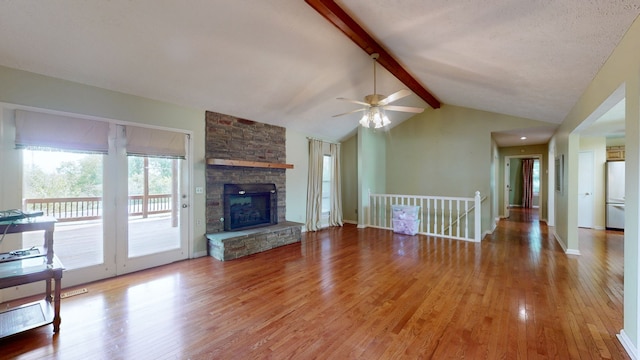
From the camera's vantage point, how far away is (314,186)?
258 inches

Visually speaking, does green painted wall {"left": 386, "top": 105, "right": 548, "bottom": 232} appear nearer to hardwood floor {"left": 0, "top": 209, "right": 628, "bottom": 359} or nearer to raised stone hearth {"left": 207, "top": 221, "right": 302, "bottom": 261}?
hardwood floor {"left": 0, "top": 209, "right": 628, "bottom": 359}

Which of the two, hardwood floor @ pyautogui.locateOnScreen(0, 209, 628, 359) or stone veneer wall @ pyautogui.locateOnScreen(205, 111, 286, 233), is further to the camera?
stone veneer wall @ pyautogui.locateOnScreen(205, 111, 286, 233)

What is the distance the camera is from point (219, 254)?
423 centimetres

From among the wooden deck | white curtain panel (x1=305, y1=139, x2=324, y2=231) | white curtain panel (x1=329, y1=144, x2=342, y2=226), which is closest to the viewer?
the wooden deck

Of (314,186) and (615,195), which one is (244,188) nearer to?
(314,186)

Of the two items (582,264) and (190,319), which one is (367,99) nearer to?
(190,319)

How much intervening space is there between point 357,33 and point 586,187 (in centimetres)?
749

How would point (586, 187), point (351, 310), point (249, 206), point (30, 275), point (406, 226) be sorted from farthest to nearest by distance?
point (586, 187) → point (406, 226) → point (249, 206) → point (351, 310) → point (30, 275)

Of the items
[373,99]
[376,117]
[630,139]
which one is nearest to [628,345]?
[630,139]

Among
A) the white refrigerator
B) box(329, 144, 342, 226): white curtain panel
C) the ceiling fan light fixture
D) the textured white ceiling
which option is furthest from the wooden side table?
the white refrigerator

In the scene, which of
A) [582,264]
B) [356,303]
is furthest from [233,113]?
[582,264]

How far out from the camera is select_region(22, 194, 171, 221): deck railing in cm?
303

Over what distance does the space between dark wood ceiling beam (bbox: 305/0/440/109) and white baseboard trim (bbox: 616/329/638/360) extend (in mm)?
3773

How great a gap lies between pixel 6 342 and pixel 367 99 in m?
4.48
